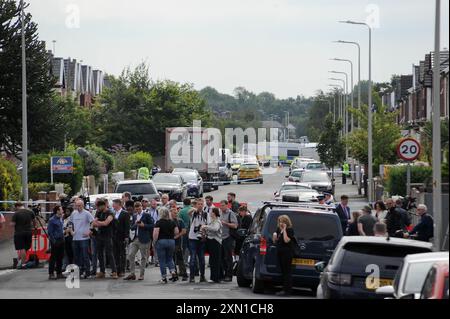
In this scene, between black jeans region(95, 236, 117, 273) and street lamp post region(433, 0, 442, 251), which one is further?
black jeans region(95, 236, 117, 273)

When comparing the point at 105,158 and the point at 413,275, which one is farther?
the point at 105,158

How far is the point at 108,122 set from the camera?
86.4 meters

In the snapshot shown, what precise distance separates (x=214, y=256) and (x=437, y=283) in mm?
13282

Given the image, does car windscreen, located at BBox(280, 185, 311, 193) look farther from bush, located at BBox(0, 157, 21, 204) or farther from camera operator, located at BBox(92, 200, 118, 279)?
camera operator, located at BBox(92, 200, 118, 279)

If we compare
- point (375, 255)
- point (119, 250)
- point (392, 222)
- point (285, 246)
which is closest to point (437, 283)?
point (375, 255)

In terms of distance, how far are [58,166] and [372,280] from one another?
28933 mm

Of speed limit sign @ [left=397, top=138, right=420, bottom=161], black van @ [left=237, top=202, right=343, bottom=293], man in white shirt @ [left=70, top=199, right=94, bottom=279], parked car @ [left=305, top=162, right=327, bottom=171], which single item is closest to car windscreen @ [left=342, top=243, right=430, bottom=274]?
black van @ [left=237, top=202, right=343, bottom=293]

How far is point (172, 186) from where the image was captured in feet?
165

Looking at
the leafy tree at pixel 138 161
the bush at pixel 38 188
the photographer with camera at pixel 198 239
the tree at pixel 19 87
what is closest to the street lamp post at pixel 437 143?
the photographer with camera at pixel 198 239

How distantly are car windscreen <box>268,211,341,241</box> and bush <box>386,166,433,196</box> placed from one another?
2291 centimetres

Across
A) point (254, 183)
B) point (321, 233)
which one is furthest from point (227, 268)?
point (254, 183)

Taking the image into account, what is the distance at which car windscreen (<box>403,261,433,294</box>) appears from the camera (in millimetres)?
13531

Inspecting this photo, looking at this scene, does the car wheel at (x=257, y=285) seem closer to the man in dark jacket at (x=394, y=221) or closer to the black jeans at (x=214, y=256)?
the black jeans at (x=214, y=256)

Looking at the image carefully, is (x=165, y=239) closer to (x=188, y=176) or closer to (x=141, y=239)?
(x=141, y=239)
